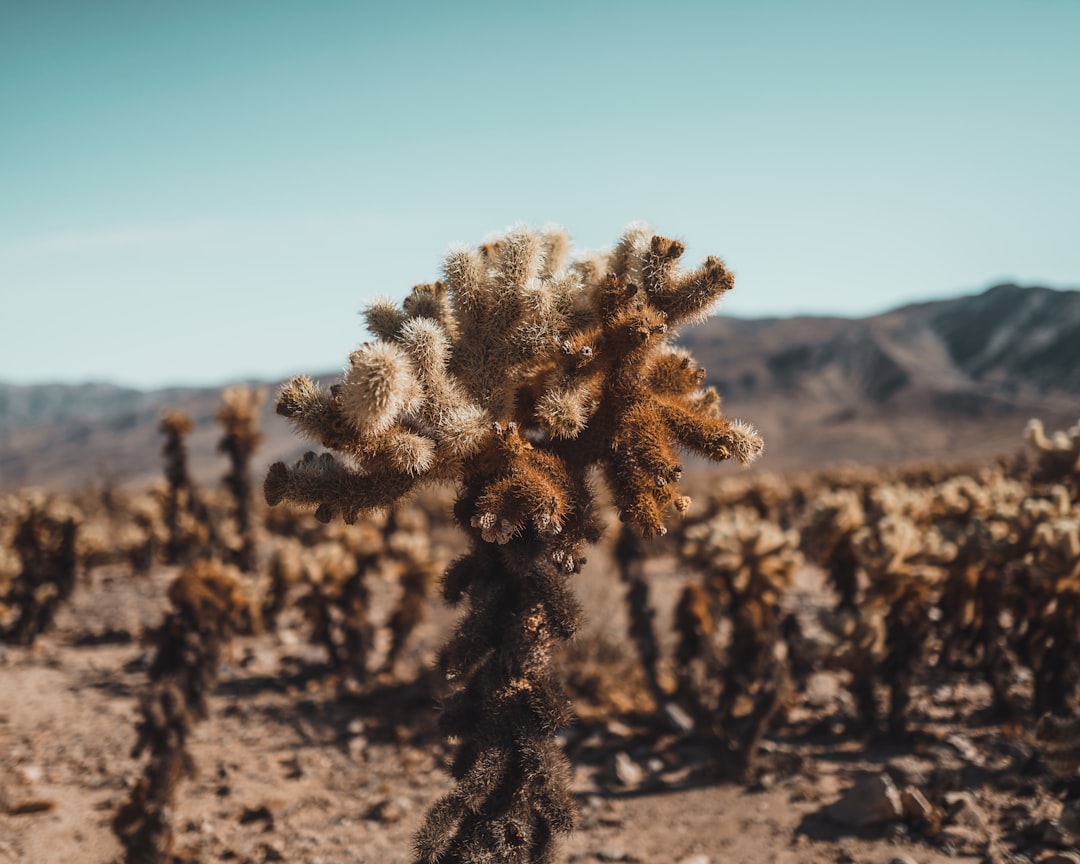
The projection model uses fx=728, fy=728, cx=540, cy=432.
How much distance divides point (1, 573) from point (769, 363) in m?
141

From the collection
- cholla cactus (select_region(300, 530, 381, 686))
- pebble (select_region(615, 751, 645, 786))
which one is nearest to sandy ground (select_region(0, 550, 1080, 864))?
pebble (select_region(615, 751, 645, 786))

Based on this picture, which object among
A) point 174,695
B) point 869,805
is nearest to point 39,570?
point 174,695

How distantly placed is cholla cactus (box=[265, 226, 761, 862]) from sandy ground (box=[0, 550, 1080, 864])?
2645mm

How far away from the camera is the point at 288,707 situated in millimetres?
10836

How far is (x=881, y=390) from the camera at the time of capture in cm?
11794

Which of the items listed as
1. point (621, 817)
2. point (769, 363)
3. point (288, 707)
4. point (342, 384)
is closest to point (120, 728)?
point (288, 707)

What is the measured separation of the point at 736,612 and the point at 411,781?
176 inches

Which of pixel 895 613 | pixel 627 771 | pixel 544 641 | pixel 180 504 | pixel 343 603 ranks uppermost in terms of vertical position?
pixel 544 641

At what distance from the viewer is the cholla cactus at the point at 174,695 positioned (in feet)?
21.6

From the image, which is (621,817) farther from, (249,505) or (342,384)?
(249,505)

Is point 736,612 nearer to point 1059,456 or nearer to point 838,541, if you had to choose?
point 838,541

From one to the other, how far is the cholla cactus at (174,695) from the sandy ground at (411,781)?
0.58 meters

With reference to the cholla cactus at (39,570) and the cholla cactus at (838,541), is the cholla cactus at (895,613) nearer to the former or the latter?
the cholla cactus at (838,541)

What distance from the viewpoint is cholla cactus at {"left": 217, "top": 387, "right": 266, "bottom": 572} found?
16266 mm
